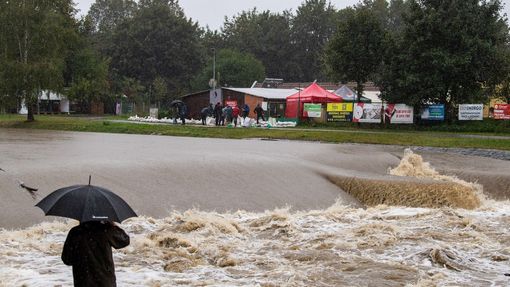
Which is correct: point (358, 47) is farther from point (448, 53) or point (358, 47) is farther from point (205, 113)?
point (205, 113)

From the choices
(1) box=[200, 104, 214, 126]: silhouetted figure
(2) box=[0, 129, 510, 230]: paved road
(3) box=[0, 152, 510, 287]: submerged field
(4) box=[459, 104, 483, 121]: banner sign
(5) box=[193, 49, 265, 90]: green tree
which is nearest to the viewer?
(3) box=[0, 152, 510, 287]: submerged field

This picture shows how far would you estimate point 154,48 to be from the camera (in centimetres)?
8700

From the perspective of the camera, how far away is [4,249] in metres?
10.4

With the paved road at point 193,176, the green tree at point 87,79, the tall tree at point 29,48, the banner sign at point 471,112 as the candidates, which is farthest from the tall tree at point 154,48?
the paved road at point 193,176

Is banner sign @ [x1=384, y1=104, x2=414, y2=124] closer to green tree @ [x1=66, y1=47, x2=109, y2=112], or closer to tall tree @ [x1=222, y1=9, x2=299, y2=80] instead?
green tree @ [x1=66, y1=47, x2=109, y2=112]

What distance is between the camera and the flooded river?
983 cm

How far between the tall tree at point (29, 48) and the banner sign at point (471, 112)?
2585cm

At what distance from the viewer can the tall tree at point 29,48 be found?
41.9 m

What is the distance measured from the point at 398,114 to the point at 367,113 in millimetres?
2006

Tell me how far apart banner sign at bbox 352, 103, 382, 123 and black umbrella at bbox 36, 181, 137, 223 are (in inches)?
1425

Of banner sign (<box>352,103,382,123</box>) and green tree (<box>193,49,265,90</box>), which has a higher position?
green tree (<box>193,49,265,90</box>)

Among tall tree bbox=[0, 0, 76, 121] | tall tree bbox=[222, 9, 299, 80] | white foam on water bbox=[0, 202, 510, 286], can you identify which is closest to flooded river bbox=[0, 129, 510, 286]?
white foam on water bbox=[0, 202, 510, 286]

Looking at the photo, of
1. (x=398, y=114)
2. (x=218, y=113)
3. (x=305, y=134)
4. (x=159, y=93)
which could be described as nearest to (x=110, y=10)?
(x=159, y=93)

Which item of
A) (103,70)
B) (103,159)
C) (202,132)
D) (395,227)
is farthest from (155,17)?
(395,227)
